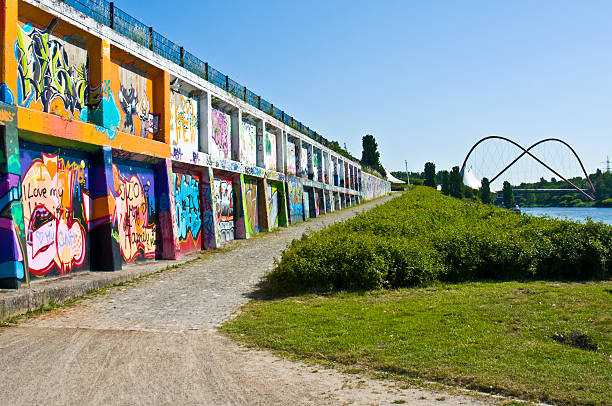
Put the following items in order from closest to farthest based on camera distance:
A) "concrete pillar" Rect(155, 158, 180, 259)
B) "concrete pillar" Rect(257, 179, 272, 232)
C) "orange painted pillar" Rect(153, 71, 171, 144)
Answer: "concrete pillar" Rect(155, 158, 180, 259)
"orange painted pillar" Rect(153, 71, 171, 144)
"concrete pillar" Rect(257, 179, 272, 232)

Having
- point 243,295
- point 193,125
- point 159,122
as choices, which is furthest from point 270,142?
point 243,295

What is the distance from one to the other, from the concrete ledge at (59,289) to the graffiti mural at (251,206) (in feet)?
28.3

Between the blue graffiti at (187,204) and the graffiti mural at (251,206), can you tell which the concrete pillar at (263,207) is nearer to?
the graffiti mural at (251,206)

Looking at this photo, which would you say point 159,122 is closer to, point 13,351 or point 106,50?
point 106,50

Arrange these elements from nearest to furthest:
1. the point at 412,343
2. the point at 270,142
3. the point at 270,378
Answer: the point at 270,378, the point at 412,343, the point at 270,142

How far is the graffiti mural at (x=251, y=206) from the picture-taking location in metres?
21.2

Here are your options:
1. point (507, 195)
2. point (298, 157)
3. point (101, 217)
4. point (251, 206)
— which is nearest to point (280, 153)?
point (298, 157)

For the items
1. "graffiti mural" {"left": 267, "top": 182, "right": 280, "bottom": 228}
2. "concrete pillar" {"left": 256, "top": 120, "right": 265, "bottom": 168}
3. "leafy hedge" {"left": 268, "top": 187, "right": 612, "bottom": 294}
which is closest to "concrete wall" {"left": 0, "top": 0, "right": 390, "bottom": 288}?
"concrete pillar" {"left": 256, "top": 120, "right": 265, "bottom": 168}

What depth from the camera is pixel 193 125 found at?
17.0m

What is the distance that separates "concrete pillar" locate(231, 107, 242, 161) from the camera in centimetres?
2042

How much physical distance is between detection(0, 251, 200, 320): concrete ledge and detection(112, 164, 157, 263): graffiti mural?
0.73m

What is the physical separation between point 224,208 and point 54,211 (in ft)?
30.7

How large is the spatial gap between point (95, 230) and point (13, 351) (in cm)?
567

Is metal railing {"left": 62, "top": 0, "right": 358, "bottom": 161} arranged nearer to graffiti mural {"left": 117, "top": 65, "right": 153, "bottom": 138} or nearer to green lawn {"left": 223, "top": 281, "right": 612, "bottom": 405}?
graffiti mural {"left": 117, "top": 65, "right": 153, "bottom": 138}
